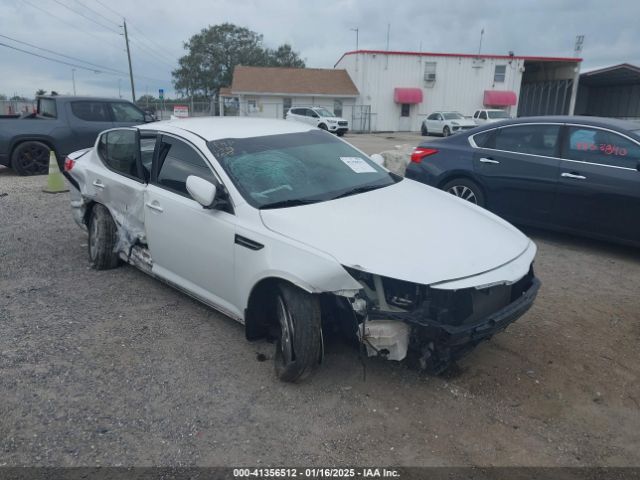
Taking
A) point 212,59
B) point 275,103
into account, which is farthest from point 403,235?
point 212,59

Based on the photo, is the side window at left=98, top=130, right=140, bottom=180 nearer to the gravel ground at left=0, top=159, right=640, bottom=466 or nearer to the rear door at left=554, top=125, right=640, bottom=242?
the gravel ground at left=0, top=159, right=640, bottom=466

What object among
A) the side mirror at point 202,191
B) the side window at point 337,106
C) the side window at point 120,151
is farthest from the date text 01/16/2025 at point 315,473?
the side window at point 337,106

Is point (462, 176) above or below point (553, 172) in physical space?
below

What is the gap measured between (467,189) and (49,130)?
891 cm

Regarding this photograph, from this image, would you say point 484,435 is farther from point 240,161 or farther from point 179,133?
point 179,133

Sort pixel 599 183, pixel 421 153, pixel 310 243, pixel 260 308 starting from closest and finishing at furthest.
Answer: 1. pixel 310 243
2. pixel 260 308
3. pixel 599 183
4. pixel 421 153

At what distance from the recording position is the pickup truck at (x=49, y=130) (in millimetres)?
10664

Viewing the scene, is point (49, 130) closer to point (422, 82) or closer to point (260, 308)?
point (260, 308)

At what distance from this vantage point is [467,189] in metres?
6.68

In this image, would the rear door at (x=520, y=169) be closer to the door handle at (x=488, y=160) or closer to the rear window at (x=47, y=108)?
the door handle at (x=488, y=160)

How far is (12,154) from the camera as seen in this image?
1077 cm

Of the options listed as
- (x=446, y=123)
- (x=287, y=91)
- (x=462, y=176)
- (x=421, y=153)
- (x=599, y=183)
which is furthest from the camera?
(x=287, y=91)

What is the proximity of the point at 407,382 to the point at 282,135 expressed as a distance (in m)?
2.24

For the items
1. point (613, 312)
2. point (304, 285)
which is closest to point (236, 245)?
point (304, 285)
